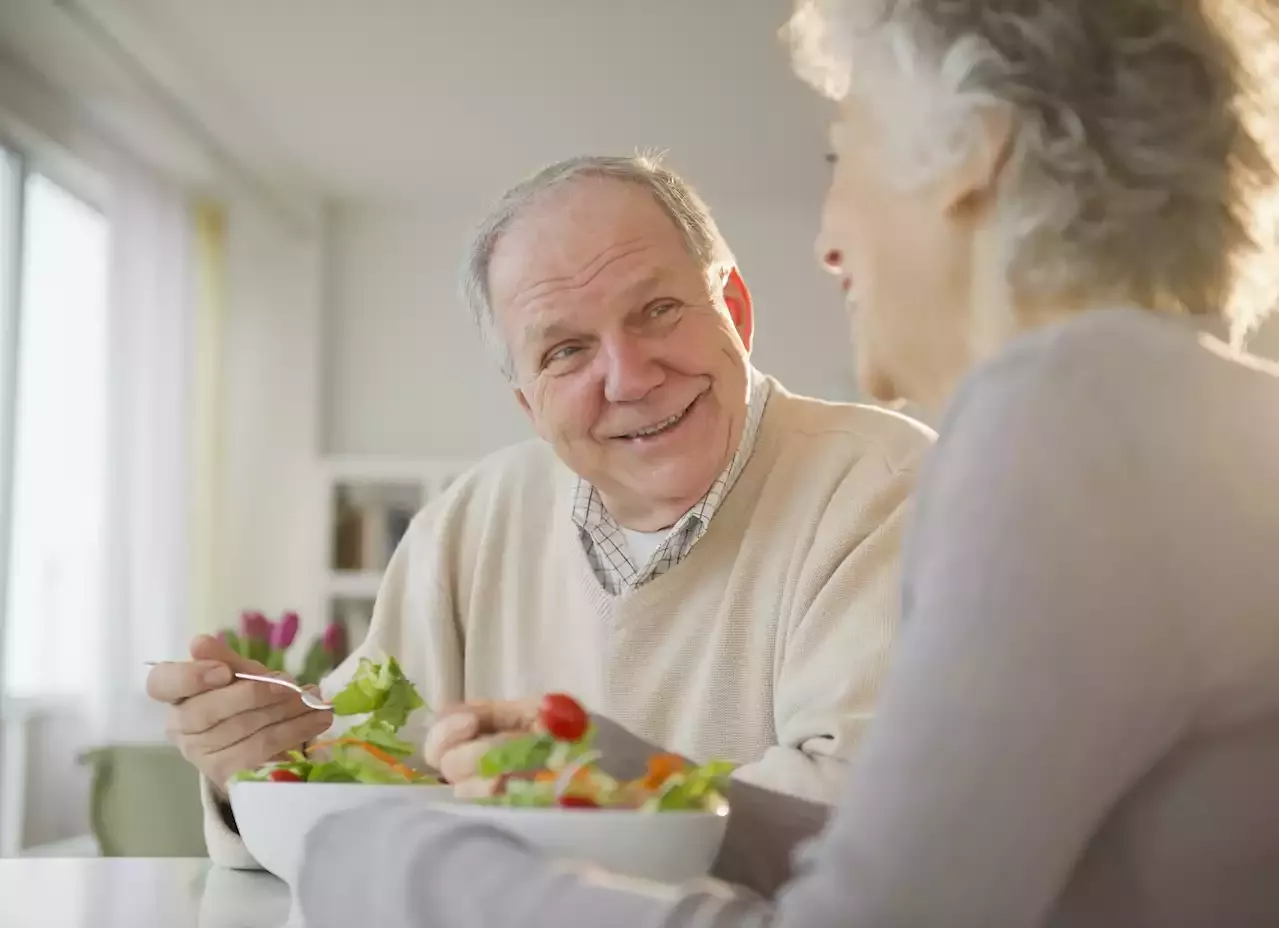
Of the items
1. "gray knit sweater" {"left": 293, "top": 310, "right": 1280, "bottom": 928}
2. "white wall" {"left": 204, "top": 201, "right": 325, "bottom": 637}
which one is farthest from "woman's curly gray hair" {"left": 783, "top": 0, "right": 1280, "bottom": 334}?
"white wall" {"left": 204, "top": 201, "right": 325, "bottom": 637}

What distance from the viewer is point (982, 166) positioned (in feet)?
2.27

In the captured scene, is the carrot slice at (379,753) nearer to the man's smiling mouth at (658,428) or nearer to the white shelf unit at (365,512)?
the man's smiling mouth at (658,428)

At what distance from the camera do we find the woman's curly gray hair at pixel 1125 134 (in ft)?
2.15

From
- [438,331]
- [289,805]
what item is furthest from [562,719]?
[438,331]

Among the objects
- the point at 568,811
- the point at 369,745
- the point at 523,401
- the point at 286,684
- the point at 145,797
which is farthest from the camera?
the point at 145,797

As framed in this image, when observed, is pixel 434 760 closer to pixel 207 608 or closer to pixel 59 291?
pixel 59 291

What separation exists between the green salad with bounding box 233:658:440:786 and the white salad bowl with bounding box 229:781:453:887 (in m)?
0.03

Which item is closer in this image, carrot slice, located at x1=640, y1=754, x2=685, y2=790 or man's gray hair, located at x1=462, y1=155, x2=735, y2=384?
carrot slice, located at x1=640, y1=754, x2=685, y2=790

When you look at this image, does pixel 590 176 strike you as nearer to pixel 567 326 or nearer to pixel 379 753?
pixel 567 326

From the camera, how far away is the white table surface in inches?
28.9

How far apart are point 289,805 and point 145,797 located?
213 cm

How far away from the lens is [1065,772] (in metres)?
0.45

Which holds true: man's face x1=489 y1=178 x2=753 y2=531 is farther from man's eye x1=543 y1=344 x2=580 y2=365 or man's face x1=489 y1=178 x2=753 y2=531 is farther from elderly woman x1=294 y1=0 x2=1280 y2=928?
elderly woman x1=294 y1=0 x2=1280 y2=928

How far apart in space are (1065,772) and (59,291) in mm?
3323
